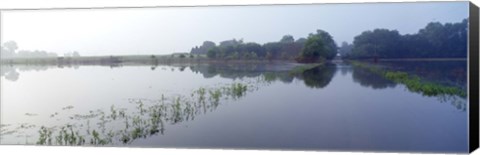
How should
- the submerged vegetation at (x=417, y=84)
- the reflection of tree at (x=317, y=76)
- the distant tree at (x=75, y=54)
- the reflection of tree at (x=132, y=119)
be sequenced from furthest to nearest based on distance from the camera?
the distant tree at (x=75, y=54) → the reflection of tree at (x=132, y=119) → the reflection of tree at (x=317, y=76) → the submerged vegetation at (x=417, y=84)

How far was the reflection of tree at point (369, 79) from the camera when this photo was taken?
673 cm

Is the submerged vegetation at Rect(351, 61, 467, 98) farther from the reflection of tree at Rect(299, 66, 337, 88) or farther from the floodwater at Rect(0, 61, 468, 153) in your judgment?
the reflection of tree at Rect(299, 66, 337, 88)

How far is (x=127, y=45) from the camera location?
7.23 meters

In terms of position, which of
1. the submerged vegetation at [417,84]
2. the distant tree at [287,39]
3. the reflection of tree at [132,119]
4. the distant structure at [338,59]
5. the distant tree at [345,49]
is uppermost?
the distant tree at [287,39]

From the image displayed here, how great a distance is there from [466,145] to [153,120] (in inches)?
114

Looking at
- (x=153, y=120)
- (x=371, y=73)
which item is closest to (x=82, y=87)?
(x=153, y=120)

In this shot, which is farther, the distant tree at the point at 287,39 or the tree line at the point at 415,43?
the distant tree at the point at 287,39

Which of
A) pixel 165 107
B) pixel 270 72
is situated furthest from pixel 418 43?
pixel 165 107

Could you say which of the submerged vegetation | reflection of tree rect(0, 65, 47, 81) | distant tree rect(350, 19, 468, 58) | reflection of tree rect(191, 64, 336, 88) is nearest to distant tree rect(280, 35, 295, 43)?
reflection of tree rect(191, 64, 336, 88)

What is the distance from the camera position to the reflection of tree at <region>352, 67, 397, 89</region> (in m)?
6.73

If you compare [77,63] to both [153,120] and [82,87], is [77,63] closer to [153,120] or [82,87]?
[82,87]

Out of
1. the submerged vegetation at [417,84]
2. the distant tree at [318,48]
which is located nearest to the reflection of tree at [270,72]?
the distant tree at [318,48]

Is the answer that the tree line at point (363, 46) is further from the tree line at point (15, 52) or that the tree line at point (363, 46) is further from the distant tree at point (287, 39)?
the tree line at point (15, 52)

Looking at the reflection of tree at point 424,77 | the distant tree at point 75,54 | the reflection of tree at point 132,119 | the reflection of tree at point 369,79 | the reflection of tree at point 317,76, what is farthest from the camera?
the distant tree at point 75,54
